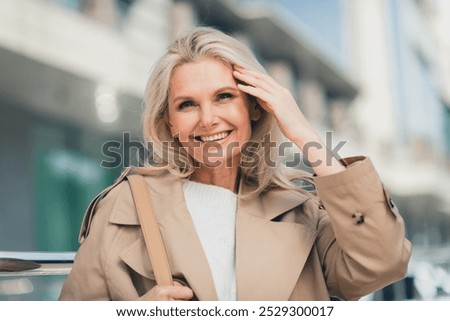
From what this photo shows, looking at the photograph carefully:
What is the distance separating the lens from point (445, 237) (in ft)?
12.2

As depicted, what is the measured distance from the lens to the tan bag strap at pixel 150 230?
142cm

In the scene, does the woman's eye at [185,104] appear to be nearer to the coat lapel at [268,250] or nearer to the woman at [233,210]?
the woman at [233,210]

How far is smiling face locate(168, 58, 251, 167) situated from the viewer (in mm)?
1543

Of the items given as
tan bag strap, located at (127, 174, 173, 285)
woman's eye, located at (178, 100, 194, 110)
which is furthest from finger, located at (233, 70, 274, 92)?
tan bag strap, located at (127, 174, 173, 285)

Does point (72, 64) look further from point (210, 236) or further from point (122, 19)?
point (210, 236)

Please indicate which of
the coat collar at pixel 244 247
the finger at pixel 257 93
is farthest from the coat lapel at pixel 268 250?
the finger at pixel 257 93

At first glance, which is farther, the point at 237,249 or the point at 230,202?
the point at 230,202

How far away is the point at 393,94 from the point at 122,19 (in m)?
1.79

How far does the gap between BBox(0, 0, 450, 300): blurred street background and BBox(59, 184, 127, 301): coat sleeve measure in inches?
72.8

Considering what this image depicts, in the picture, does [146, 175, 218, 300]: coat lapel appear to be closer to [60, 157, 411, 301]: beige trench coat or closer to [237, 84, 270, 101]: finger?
[60, 157, 411, 301]: beige trench coat

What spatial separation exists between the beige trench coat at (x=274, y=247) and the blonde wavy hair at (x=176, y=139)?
9 centimetres
